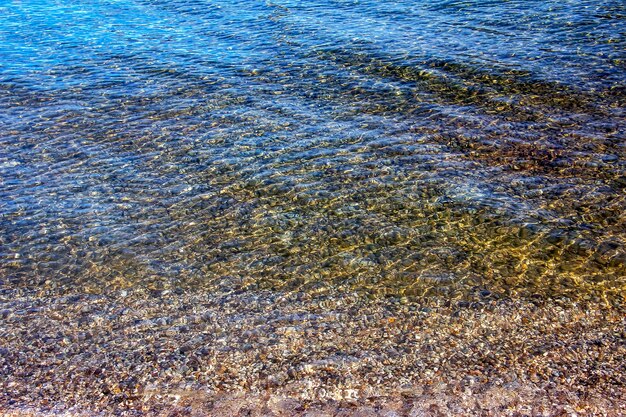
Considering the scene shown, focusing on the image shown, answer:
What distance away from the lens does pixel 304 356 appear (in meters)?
6.21

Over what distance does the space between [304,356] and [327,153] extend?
4449 millimetres

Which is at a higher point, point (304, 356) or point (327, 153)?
point (327, 153)

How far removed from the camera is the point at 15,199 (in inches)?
355

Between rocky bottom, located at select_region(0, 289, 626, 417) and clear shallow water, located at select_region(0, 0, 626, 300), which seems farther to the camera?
clear shallow water, located at select_region(0, 0, 626, 300)

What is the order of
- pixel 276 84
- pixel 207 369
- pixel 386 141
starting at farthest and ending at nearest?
pixel 276 84
pixel 386 141
pixel 207 369

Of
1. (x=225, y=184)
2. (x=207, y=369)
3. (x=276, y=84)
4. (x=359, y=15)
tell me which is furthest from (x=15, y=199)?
(x=359, y=15)

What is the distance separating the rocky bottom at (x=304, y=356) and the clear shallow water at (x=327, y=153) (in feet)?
1.26

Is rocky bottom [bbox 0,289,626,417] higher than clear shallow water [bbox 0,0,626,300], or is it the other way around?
clear shallow water [bbox 0,0,626,300]

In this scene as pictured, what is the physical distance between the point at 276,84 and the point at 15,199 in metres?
5.46

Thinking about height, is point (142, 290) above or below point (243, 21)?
below

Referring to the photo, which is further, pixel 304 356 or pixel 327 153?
pixel 327 153

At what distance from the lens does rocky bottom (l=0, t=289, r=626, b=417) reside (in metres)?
5.61

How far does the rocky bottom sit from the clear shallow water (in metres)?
0.39

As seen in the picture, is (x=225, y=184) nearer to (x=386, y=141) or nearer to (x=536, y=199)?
(x=386, y=141)
